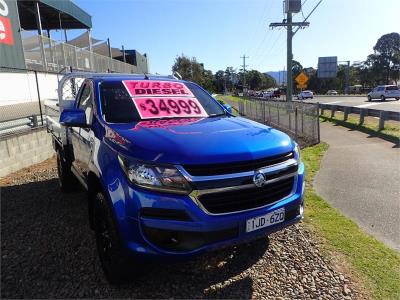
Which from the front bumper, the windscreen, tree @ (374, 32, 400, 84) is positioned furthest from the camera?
tree @ (374, 32, 400, 84)

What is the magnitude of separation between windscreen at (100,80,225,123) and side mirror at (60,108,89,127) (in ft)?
0.79

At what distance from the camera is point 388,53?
87.3m

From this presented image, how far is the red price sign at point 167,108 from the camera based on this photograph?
13.3ft

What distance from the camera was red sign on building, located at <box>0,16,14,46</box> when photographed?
11969mm

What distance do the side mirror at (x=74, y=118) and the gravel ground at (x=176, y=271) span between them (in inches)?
57.3

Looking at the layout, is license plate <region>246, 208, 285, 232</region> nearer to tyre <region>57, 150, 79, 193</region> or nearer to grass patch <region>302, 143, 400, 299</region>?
grass patch <region>302, 143, 400, 299</region>

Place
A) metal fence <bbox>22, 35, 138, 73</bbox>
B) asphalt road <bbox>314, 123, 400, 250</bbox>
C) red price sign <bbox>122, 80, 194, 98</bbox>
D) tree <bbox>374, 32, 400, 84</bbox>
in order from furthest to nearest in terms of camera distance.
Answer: tree <bbox>374, 32, 400, 84</bbox> → metal fence <bbox>22, 35, 138, 73</bbox> → asphalt road <bbox>314, 123, 400, 250</bbox> → red price sign <bbox>122, 80, 194, 98</bbox>

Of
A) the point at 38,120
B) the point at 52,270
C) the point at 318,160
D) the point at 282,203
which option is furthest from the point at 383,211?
the point at 38,120

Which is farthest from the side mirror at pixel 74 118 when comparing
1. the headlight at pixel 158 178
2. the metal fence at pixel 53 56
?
the metal fence at pixel 53 56

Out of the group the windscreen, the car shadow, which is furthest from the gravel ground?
the windscreen

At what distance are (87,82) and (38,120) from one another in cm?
658

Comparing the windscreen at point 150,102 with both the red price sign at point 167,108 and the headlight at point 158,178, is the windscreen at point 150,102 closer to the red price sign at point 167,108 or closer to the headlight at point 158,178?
the red price sign at point 167,108

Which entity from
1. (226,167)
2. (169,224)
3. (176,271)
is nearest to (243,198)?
(226,167)

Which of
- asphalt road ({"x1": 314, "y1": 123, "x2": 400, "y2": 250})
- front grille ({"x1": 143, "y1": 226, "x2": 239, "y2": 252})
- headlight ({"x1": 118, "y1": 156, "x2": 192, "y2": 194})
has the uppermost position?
headlight ({"x1": 118, "y1": 156, "x2": 192, "y2": 194})
